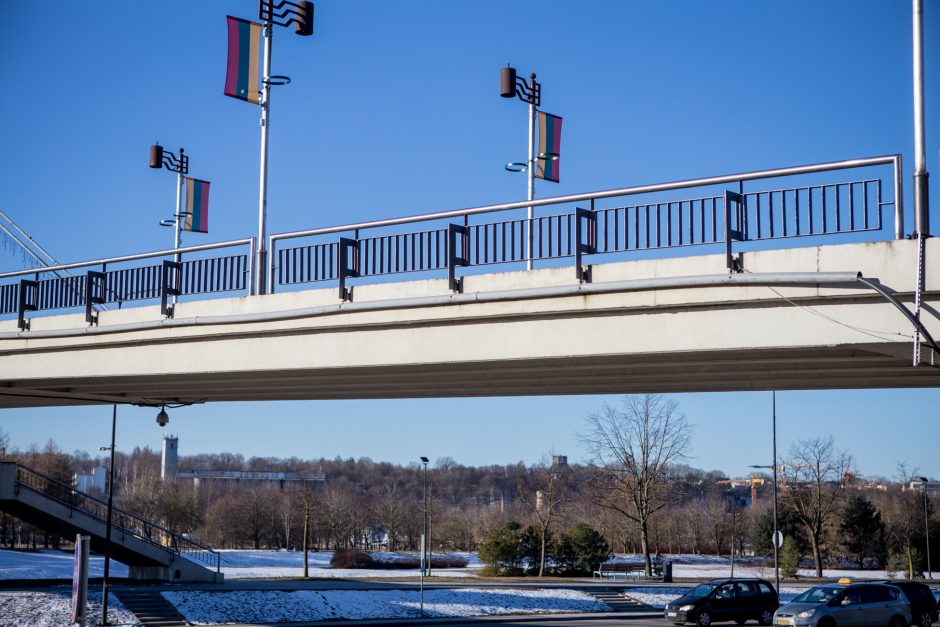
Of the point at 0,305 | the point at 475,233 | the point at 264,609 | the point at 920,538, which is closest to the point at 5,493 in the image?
the point at 264,609

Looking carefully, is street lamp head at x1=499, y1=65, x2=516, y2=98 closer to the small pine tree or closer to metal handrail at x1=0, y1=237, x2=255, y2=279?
metal handrail at x1=0, y1=237, x2=255, y2=279

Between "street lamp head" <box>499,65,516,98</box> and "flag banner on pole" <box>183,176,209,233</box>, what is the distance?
1206 centimetres

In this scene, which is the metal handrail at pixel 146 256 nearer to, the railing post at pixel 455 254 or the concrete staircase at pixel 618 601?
the railing post at pixel 455 254

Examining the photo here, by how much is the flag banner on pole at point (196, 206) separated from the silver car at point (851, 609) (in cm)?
2023

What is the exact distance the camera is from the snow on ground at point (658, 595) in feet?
149

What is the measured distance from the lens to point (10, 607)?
34344mm

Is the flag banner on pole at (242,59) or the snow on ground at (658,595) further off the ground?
the flag banner on pole at (242,59)

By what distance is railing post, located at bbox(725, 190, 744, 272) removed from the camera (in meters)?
15.5

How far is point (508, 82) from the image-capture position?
25906 millimetres

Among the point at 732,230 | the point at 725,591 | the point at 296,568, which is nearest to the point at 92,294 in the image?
the point at 732,230

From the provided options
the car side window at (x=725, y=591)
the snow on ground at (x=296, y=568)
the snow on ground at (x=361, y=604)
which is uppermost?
the car side window at (x=725, y=591)

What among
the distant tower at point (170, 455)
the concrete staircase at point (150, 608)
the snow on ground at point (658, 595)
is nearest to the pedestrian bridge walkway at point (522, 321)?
the concrete staircase at point (150, 608)

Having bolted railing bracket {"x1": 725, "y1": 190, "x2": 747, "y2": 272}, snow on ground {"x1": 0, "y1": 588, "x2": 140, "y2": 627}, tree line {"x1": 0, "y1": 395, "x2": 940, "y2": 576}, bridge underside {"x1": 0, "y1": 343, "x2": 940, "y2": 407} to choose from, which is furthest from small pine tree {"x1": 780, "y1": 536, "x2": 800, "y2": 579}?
bolted railing bracket {"x1": 725, "y1": 190, "x2": 747, "y2": 272}

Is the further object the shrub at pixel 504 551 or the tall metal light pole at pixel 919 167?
the shrub at pixel 504 551
